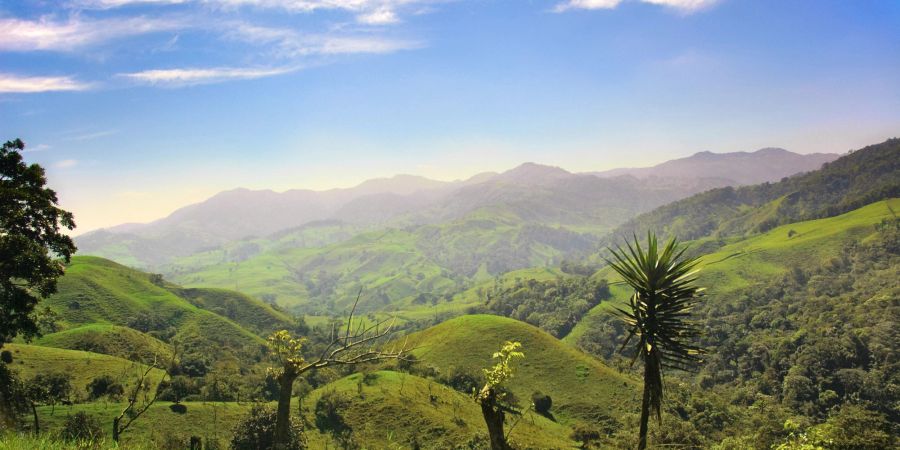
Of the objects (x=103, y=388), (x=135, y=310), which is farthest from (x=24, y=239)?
(x=135, y=310)

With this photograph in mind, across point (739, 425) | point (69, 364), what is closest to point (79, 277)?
point (69, 364)

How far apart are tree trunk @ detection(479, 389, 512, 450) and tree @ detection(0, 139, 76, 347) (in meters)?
24.5

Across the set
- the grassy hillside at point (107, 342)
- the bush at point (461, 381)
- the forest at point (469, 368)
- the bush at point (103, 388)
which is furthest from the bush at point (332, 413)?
the grassy hillside at point (107, 342)

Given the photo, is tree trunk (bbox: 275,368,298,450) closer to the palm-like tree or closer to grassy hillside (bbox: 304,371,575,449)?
the palm-like tree

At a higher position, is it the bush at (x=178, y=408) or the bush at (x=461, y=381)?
the bush at (x=178, y=408)

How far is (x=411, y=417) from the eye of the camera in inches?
Answer: 2844

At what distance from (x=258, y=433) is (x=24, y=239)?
36.4 metres

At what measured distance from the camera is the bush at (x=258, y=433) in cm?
5100

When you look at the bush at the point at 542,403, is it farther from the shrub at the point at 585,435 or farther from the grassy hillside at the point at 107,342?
the grassy hillside at the point at 107,342

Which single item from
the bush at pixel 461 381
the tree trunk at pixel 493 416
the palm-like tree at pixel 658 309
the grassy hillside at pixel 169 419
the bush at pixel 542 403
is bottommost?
the bush at pixel 542 403

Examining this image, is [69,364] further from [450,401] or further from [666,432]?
[666,432]

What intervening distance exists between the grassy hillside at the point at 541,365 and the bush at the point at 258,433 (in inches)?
2168

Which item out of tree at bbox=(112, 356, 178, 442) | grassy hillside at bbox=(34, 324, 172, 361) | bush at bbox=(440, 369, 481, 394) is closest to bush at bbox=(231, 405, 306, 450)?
tree at bbox=(112, 356, 178, 442)

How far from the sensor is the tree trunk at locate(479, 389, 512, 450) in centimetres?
1261
